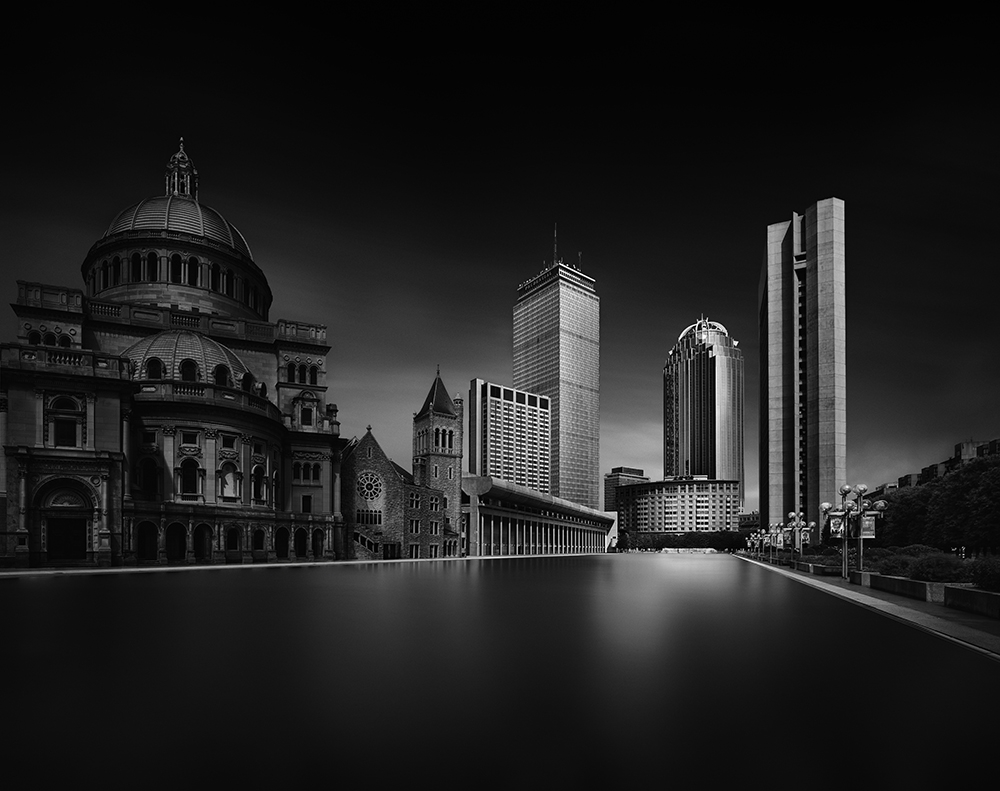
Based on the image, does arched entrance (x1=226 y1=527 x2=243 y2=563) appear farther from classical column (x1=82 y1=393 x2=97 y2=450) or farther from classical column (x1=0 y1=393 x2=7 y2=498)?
classical column (x1=0 y1=393 x2=7 y2=498)

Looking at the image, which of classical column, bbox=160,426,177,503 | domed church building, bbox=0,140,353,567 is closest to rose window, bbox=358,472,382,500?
domed church building, bbox=0,140,353,567

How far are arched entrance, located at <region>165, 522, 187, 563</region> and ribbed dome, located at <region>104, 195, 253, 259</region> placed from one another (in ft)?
107

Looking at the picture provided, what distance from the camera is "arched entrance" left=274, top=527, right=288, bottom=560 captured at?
60.6 metres

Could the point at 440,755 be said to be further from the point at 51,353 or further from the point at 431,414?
the point at 431,414

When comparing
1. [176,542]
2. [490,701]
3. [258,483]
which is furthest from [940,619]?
[258,483]

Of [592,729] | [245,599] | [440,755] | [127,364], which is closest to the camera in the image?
[440,755]

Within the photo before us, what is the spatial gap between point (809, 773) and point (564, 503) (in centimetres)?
12779

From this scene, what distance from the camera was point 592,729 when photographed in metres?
6.75

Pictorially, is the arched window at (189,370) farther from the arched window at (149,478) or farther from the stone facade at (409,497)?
the stone facade at (409,497)

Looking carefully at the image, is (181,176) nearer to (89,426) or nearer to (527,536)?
(89,426)

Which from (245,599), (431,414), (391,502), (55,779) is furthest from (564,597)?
(431,414)

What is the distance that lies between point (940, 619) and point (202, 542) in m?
49.5

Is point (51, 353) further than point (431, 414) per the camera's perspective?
No

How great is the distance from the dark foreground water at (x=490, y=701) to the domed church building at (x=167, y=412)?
34.8 metres
